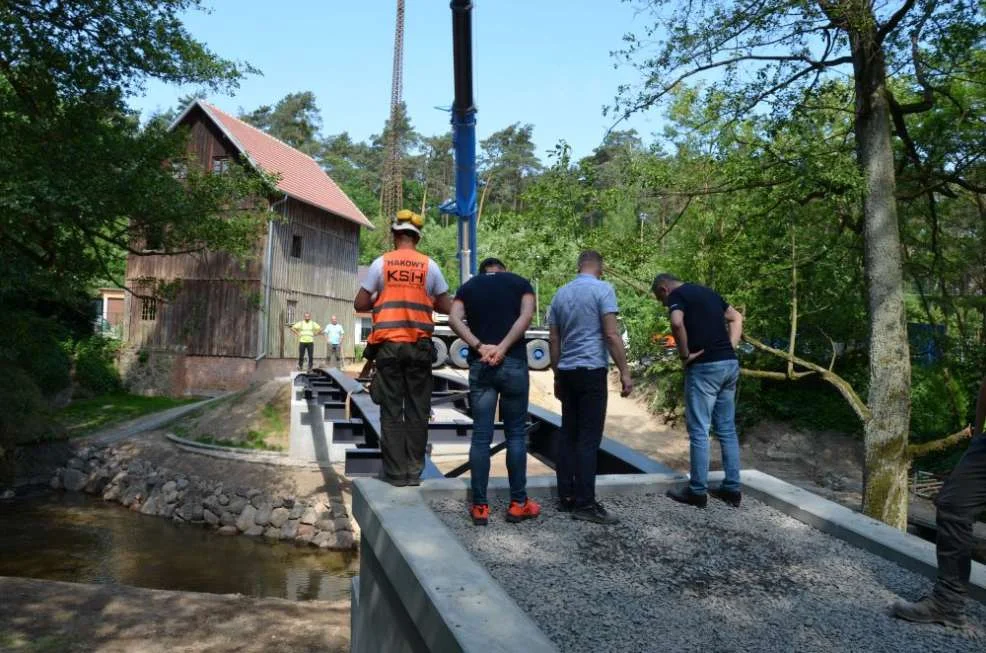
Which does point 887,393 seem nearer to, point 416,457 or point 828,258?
point 828,258

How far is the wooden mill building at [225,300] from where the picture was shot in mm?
24609

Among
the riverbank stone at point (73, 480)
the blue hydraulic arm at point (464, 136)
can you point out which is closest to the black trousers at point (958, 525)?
the blue hydraulic arm at point (464, 136)

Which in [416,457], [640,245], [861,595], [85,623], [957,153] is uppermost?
[957,153]

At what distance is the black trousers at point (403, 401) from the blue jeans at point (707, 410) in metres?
1.79

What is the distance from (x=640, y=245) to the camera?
11.6 m

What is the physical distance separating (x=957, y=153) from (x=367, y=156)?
58931 millimetres

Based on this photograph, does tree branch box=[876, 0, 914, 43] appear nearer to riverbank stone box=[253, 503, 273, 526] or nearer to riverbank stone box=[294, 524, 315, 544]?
riverbank stone box=[294, 524, 315, 544]

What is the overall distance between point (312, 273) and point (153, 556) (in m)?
15.7

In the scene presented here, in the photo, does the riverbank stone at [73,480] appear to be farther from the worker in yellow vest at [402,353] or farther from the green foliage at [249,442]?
the worker in yellow vest at [402,353]

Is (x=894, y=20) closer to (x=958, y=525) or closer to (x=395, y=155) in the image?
(x=958, y=525)

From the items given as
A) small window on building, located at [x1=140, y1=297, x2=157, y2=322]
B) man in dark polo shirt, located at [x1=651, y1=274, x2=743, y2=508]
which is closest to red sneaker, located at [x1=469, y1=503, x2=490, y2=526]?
man in dark polo shirt, located at [x1=651, y1=274, x2=743, y2=508]

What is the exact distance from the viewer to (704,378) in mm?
5066

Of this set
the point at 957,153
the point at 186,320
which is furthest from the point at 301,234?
the point at 957,153

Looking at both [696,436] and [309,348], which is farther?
[309,348]
